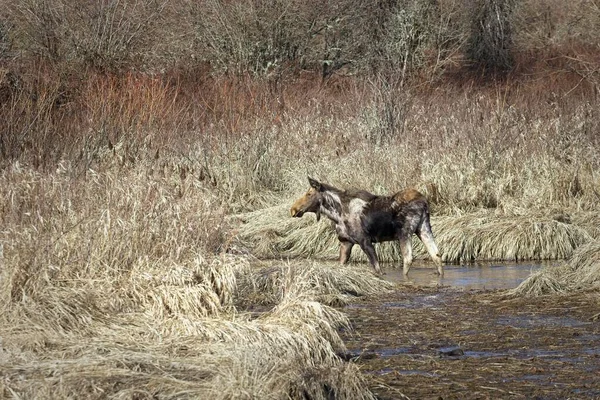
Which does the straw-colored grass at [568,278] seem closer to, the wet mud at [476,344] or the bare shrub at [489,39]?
the wet mud at [476,344]

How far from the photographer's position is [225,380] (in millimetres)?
6074

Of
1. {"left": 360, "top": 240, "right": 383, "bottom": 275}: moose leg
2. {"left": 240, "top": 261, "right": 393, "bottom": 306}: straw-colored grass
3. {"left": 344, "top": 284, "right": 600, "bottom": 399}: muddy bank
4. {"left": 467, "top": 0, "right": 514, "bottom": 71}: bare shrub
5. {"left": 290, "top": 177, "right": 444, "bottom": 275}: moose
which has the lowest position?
{"left": 344, "top": 284, "right": 600, "bottom": 399}: muddy bank

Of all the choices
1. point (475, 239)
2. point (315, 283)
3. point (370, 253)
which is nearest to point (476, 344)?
point (315, 283)

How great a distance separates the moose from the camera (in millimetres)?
12633

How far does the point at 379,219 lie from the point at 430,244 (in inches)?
26.4

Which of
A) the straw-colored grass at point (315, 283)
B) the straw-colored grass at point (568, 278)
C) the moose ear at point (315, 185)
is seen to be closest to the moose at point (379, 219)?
the moose ear at point (315, 185)

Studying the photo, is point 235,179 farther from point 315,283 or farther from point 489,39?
point 489,39

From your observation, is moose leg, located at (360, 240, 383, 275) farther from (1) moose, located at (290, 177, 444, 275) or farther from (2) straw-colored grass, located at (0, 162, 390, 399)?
(2) straw-colored grass, located at (0, 162, 390, 399)

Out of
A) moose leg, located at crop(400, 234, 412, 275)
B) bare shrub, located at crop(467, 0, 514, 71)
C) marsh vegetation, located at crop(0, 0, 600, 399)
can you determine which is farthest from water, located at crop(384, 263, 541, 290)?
bare shrub, located at crop(467, 0, 514, 71)

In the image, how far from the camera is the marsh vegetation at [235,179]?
24.0 ft

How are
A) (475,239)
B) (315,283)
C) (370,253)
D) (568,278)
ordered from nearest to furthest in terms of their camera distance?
(315,283) < (568,278) < (370,253) < (475,239)

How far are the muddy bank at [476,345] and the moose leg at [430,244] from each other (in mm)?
1552

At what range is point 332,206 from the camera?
1293 cm

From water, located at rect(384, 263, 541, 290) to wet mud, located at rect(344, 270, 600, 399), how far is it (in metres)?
0.66
